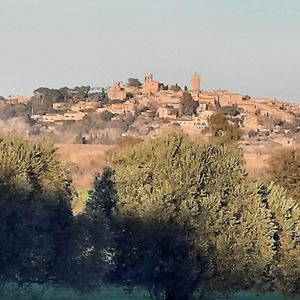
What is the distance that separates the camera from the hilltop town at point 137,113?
86106 millimetres

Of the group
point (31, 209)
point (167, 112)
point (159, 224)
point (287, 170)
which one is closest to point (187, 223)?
point (159, 224)

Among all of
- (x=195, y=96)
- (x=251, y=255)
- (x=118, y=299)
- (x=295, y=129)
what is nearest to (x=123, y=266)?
(x=118, y=299)

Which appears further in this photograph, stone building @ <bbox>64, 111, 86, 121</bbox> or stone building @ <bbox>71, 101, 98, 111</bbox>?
stone building @ <bbox>71, 101, 98, 111</bbox>

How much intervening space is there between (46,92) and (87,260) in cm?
10769

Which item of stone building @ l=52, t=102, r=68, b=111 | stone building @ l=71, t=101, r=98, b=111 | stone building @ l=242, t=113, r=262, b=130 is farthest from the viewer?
stone building @ l=52, t=102, r=68, b=111

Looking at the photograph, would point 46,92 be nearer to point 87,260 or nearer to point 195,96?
point 195,96

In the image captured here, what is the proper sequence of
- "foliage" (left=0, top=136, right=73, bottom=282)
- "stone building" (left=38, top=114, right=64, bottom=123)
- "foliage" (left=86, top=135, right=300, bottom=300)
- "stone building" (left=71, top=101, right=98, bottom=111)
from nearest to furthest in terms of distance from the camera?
"foliage" (left=0, top=136, right=73, bottom=282) < "foliage" (left=86, top=135, right=300, bottom=300) < "stone building" (left=38, top=114, right=64, bottom=123) < "stone building" (left=71, top=101, right=98, bottom=111)

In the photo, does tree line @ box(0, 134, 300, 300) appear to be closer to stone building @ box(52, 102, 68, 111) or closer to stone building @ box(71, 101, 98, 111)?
stone building @ box(71, 101, 98, 111)

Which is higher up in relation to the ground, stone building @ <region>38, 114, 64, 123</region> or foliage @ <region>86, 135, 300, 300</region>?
foliage @ <region>86, 135, 300, 300</region>

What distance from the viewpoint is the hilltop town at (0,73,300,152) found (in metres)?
86.1

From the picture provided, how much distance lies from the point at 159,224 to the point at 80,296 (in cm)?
264

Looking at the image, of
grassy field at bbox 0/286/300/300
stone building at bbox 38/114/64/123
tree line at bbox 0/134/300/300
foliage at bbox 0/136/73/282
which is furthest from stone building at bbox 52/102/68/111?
foliage at bbox 0/136/73/282

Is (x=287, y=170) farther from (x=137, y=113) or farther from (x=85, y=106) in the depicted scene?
(x=85, y=106)

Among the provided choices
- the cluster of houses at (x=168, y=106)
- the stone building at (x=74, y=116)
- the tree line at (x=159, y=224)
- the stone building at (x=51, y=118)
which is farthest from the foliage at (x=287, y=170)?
the stone building at (x=74, y=116)
